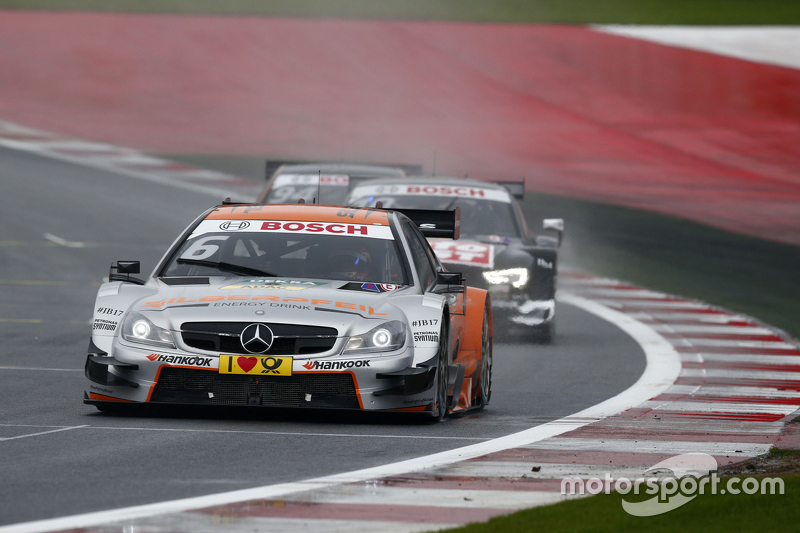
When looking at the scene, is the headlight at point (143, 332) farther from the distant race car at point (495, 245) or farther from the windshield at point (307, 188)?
the windshield at point (307, 188)

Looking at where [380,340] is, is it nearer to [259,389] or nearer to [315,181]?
[259,389]

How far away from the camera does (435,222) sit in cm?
1114

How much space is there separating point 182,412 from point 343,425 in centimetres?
102

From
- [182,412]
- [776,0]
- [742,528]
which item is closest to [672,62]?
[776,0]

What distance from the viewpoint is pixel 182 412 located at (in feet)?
29.0

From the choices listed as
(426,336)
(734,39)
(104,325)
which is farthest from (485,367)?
(734,39)

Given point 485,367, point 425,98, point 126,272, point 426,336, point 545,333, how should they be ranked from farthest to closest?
point 425,98, point 545,333, point 485,367, point 126,272, point 426,336

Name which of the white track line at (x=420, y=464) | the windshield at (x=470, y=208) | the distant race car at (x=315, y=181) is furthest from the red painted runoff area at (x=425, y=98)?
the white track line at (x=420, y=464)

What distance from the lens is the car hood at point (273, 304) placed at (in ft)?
27.2

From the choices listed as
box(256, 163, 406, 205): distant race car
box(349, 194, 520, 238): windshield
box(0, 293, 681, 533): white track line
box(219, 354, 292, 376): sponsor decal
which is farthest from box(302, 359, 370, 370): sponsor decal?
box(256, 163, 406, 205): distant race car

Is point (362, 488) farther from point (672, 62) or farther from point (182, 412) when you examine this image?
point (672, 62)

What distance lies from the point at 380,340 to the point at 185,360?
108 centimetres

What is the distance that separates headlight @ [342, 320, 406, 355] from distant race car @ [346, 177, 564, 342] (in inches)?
200

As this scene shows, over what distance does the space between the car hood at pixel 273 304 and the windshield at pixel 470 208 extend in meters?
5.77
